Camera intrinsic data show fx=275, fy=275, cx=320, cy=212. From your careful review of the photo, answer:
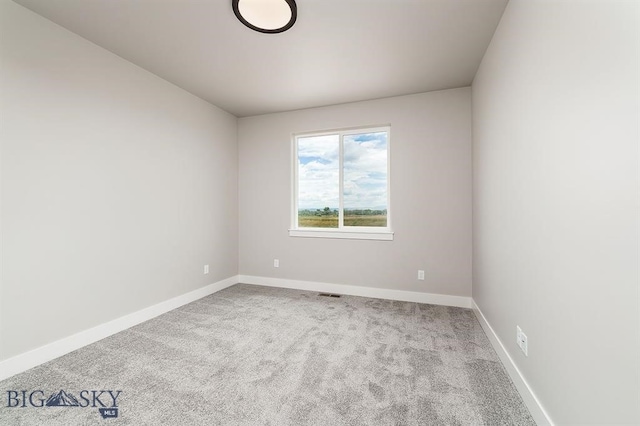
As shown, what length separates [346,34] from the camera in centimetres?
228

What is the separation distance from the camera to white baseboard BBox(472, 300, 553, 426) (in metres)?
1.43

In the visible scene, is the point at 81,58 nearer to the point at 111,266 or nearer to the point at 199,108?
the point at 199,108

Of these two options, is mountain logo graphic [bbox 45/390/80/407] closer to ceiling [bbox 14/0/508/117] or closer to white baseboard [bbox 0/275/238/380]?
white baseboard [bbox 0/275/238/380]

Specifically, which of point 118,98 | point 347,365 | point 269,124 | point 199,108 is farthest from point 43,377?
point 269,124

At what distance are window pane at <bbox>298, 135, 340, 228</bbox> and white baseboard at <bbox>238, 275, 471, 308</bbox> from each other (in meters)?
0.86

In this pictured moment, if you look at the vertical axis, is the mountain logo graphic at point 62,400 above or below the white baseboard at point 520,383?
below

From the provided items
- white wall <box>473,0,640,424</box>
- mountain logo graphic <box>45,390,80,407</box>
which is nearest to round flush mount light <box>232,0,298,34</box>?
white wall <box>473,0,640,424</box>

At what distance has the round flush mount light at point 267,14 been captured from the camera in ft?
6.26

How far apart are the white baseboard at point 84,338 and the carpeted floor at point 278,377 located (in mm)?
87

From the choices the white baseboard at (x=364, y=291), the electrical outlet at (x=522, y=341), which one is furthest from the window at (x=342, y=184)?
the electrical outlet at (x=522, y=341)

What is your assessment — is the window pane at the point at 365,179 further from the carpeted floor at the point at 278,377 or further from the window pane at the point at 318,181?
the carpeted floor at the point at 278,377

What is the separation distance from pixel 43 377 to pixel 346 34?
3376 mm

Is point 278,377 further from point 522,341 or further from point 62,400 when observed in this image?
point 522,341

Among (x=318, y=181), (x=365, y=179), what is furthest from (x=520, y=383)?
(x=318, y=181)
